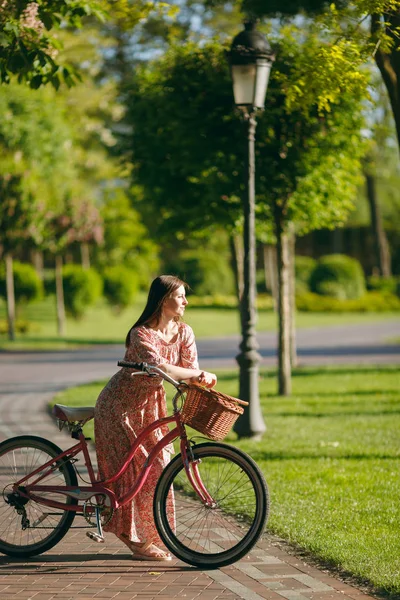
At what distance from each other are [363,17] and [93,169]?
34707 mm

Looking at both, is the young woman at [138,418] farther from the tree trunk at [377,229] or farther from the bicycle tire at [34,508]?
the tree trunk at [377,229]

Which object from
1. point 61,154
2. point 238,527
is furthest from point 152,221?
point 238,527

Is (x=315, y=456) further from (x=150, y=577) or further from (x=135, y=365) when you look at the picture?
(x=135, y=365)

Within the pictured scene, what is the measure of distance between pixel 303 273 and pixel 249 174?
36.8 meters

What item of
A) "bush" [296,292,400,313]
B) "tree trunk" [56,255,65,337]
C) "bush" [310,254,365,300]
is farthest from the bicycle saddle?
"bush" [310,254,365,300]

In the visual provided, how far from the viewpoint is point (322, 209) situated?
1392 centimetres

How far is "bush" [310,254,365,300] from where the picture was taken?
144 ft

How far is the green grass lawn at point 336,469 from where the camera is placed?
221 inches

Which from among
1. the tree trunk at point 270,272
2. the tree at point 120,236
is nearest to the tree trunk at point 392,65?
the tree at point 120,236

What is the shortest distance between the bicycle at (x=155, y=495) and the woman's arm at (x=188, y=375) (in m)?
0.07

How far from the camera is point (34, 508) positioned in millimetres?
5609

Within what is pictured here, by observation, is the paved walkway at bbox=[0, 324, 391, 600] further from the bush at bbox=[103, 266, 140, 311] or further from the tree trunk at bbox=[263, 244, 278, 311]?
the tree trunk at bbox=[263, 244, 278, 311]

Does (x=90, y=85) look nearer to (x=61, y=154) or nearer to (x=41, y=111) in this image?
(x=61, y=154)

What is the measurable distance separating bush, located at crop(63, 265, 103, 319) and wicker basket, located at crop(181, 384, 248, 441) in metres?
25.0
